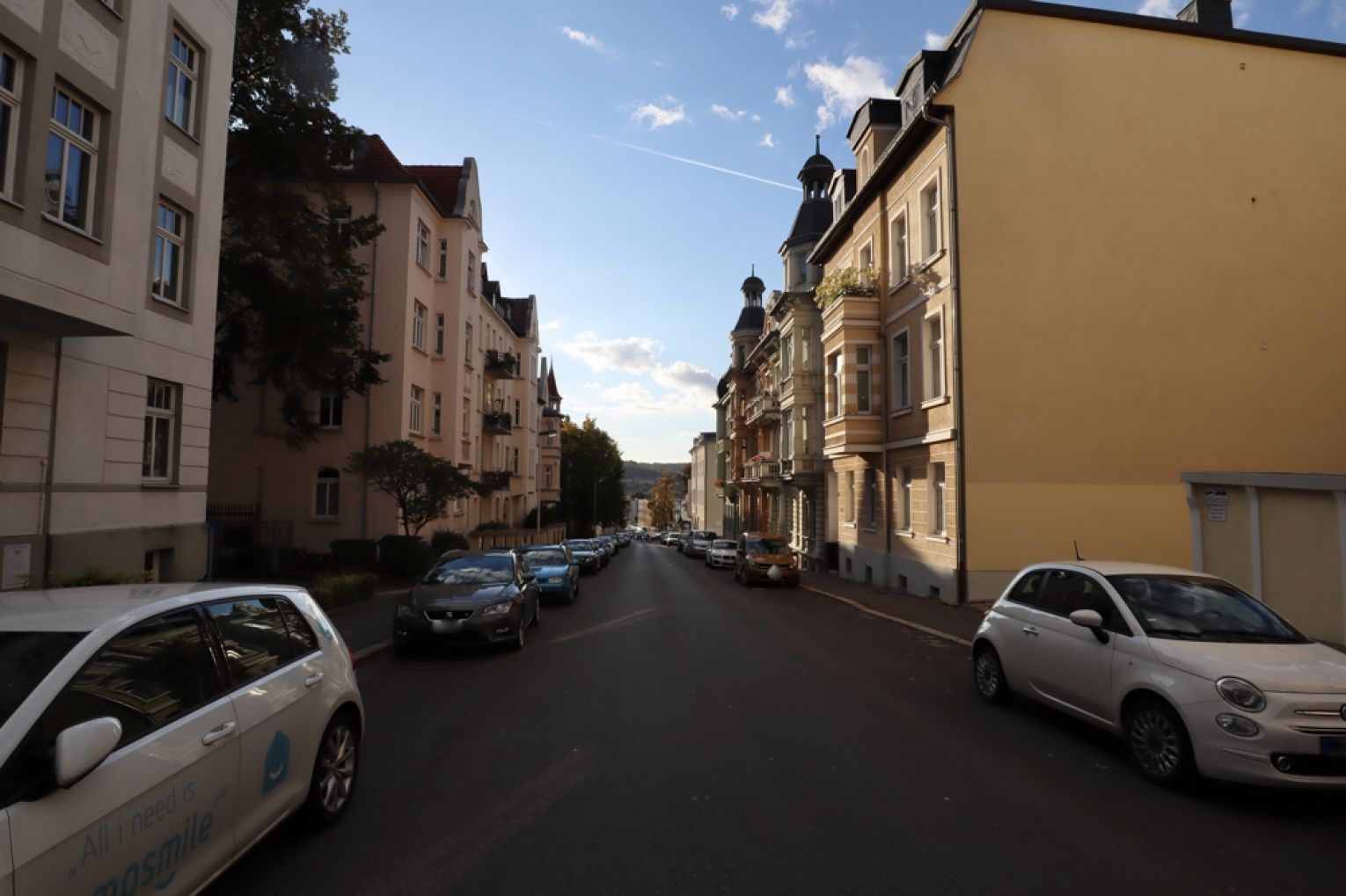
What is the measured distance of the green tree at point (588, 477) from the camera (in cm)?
7838

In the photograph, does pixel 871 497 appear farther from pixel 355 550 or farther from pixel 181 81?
pixel 181 81

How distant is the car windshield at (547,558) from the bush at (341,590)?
3.89 metres

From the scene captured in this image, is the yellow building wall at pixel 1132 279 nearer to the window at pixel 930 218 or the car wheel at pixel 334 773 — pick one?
the window at pixel 930 218

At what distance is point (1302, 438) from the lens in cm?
1880

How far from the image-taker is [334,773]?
484cm

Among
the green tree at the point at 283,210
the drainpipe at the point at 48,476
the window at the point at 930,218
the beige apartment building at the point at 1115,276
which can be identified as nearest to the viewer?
the drainpipe at the point at 48,476

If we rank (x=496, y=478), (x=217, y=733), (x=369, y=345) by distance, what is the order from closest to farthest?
(x=217, y=733) < (x=369, y=345) < (x=496, y=478)

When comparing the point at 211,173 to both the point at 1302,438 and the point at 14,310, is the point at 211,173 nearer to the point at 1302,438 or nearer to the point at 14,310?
the point at 14,310

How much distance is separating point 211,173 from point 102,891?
1526 cm

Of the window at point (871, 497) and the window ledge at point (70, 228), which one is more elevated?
the window ledge at point (70, 228)

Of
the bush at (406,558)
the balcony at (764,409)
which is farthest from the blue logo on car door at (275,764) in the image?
the balcony at (764,409)

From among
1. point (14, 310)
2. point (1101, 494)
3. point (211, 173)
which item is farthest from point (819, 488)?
point (14, 310)

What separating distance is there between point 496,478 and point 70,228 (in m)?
28.5

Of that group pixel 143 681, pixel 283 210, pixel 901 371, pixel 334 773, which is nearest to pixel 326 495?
pixel 283 210
